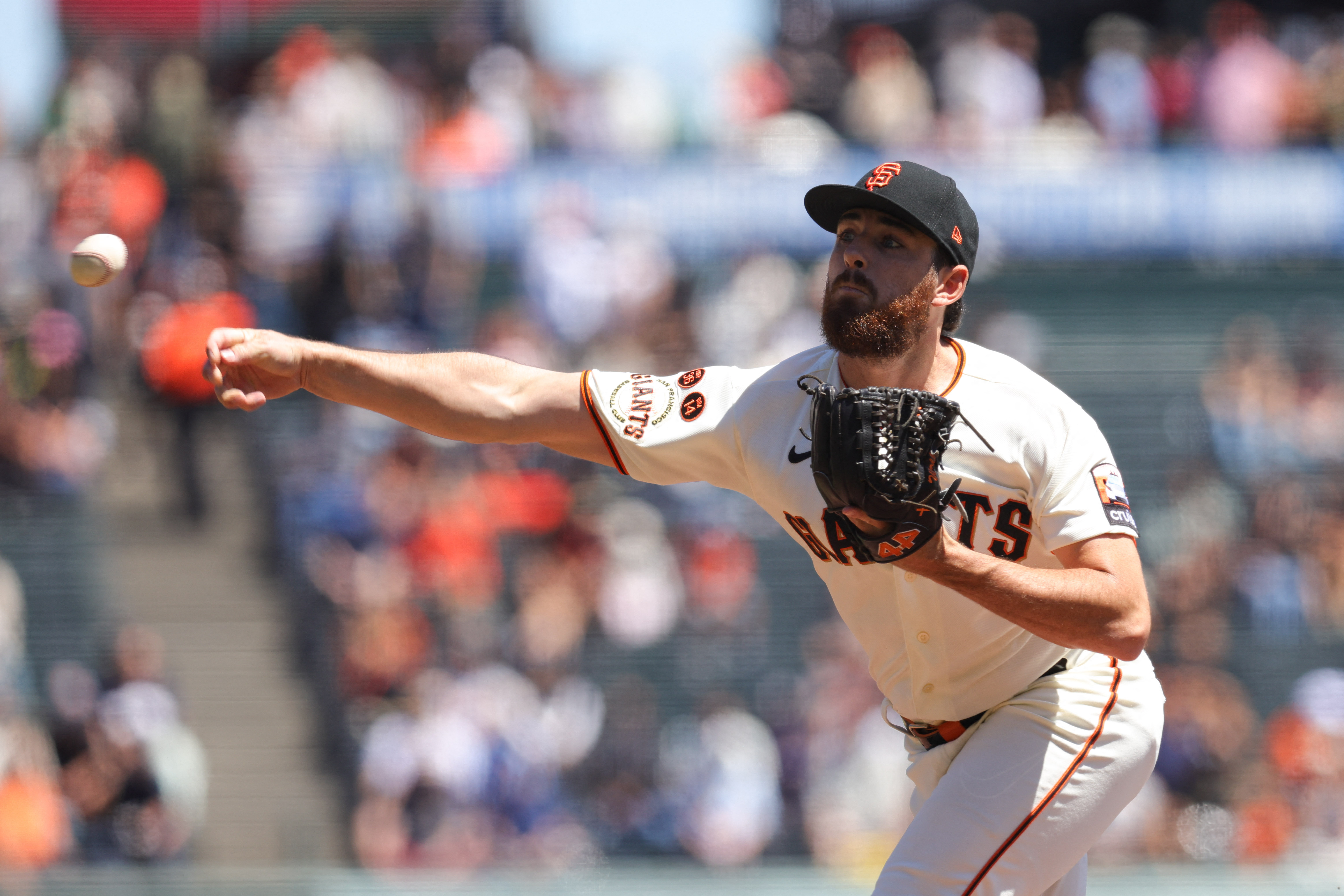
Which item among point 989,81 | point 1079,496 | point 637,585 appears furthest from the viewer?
point 989,81

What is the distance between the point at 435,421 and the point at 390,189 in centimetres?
820

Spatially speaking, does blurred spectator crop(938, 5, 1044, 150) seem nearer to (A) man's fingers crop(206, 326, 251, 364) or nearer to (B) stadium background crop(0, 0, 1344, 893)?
(B) stadium background crop(0, 0, 1344, 893)

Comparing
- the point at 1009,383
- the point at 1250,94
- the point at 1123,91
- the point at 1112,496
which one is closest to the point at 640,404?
the point at 1009,383

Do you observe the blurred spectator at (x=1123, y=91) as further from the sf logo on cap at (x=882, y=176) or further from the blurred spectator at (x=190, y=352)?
the sf logo on cap at (x=882, y=176)

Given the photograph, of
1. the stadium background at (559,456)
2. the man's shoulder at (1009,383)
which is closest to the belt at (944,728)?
the man's shoulder at (1009,383)

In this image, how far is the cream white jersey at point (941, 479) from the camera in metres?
3.59

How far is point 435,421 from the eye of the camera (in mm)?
3832

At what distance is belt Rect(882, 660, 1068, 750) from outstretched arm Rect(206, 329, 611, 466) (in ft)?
3.61

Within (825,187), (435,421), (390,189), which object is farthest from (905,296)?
(390,189)

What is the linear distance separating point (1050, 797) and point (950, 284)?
132 cm

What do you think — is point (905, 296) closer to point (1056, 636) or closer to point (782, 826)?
point (1056, 636)

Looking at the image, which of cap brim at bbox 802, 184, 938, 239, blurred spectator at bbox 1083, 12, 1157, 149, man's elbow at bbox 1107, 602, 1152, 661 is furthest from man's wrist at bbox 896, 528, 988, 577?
blurred spectator at bbox 1083, 12, 1157, 149

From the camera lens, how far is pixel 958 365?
152 inches

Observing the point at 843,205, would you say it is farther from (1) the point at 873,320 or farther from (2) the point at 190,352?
(2) the point at 190,352
